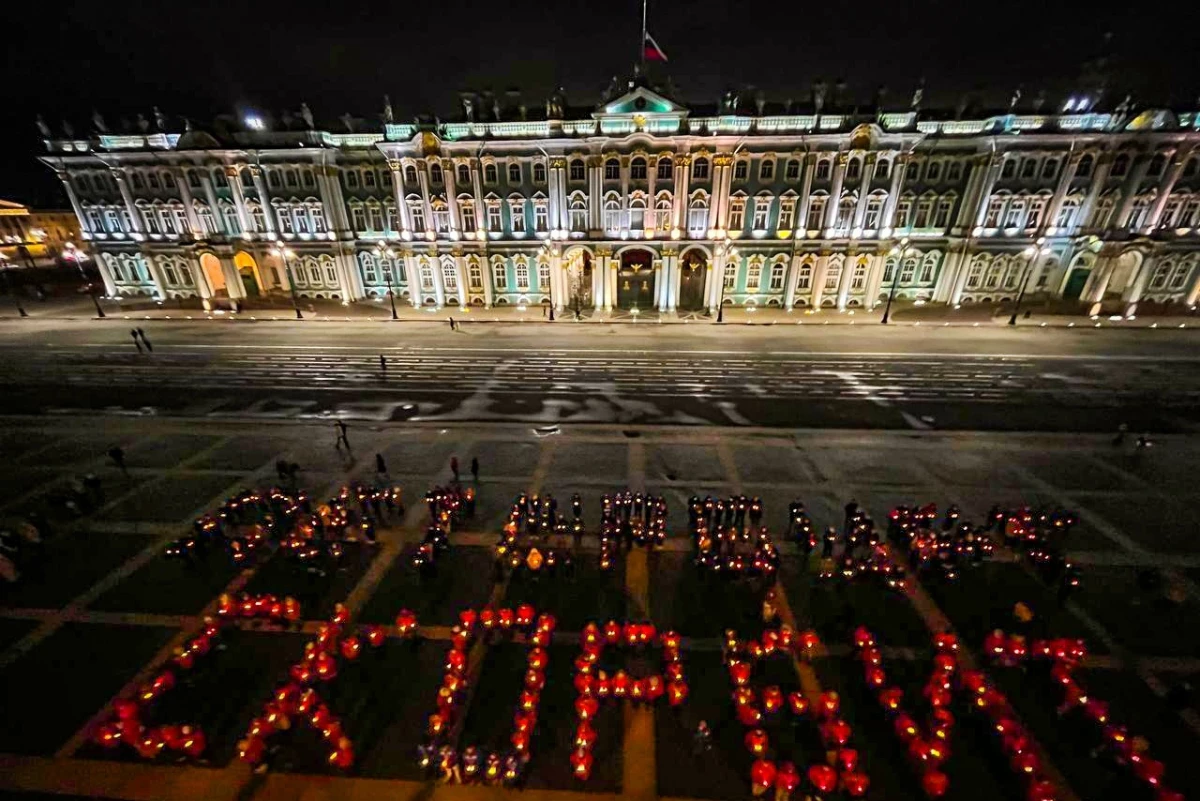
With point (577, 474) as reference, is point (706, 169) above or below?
above

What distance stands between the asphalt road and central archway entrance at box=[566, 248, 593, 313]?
7365 millimetres

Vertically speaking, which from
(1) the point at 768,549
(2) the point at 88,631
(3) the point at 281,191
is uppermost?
(3) the point at 281,191

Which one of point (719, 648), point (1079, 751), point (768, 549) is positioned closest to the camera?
point (1079, 751)

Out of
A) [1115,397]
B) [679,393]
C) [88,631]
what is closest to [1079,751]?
[679,393]

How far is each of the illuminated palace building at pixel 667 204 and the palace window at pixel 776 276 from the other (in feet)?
0.51

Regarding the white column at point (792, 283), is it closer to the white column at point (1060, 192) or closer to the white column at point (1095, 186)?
the white column at point (1060, 192)

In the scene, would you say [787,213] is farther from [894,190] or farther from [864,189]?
[894,190]

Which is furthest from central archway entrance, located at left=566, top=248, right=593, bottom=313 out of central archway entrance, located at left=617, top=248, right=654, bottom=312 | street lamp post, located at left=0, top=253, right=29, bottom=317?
street lamp post, located at left=0, top=253, right=29, bottom=317

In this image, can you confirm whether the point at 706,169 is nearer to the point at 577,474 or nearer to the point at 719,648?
the point at 577,474

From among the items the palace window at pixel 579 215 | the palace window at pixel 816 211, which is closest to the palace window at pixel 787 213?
the palace window at pixel 816 211

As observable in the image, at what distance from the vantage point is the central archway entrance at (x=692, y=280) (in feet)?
162

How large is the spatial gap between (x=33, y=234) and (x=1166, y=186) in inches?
6318

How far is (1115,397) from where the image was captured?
2792cm

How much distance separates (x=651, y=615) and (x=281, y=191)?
189 feet
